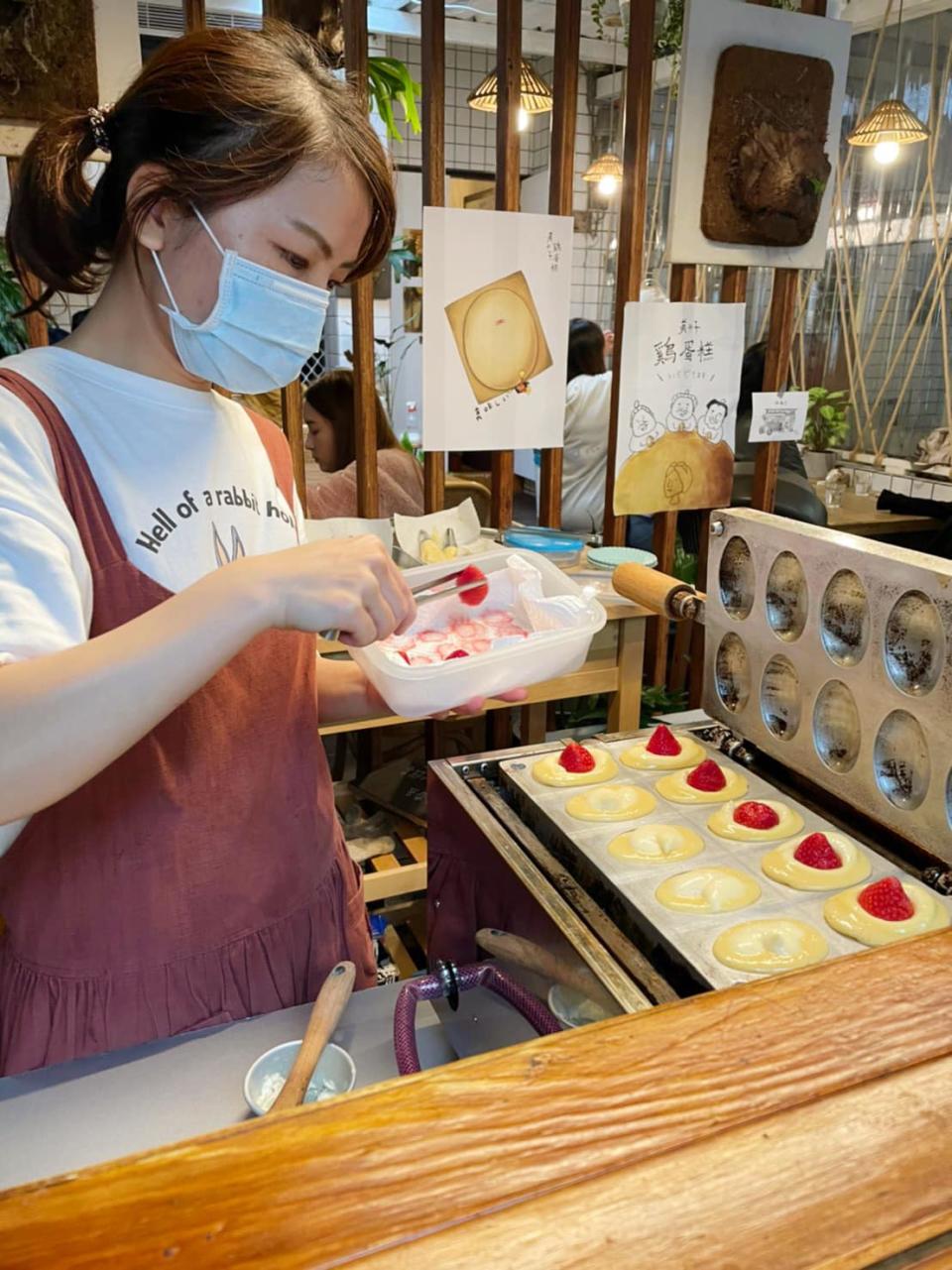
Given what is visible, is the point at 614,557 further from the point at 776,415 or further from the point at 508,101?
the point at 508,101

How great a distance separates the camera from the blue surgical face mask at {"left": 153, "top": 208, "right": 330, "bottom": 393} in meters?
1.06

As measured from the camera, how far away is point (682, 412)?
110 inches

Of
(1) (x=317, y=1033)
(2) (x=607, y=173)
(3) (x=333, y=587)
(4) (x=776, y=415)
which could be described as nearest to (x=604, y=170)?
(2) (x=607, y=173)

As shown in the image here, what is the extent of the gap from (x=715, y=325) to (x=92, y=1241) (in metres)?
2.76

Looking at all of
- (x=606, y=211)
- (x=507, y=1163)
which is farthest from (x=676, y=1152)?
(x=606, y=211)

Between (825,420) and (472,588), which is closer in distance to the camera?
(472,588)

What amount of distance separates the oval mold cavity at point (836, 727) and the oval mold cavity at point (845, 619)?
4cm

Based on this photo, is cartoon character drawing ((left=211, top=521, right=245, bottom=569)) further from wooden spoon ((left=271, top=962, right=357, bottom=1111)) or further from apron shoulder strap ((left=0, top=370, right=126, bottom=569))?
wooden spoon ((left=271, top=962, right=357, bottom=1111))

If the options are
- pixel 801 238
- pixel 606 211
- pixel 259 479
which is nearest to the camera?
pixel 259 479


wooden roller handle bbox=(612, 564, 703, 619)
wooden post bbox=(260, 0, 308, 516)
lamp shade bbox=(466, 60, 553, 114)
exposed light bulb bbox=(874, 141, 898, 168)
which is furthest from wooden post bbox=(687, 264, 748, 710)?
exposed light bulb bbox=(874, 141, 898, 168)

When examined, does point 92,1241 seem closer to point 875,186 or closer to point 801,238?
point 801,238

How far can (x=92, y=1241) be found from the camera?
44 cm

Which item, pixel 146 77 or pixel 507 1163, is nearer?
pixel 507 1163

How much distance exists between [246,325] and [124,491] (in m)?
0.24
